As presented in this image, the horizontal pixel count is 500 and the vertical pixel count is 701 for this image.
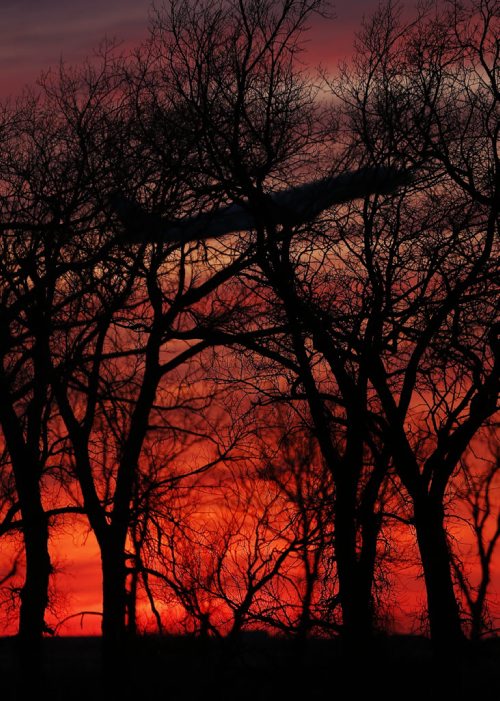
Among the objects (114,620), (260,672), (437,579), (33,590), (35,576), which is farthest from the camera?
(33,590)

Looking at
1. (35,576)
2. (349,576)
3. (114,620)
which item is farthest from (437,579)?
(35,576)

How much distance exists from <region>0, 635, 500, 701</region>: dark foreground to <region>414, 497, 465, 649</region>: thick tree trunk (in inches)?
13.0

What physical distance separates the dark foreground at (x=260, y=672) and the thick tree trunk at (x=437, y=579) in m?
0.33

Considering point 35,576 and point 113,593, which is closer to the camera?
point 113,593

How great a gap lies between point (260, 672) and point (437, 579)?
3790mm

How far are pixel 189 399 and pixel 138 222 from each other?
414 cm

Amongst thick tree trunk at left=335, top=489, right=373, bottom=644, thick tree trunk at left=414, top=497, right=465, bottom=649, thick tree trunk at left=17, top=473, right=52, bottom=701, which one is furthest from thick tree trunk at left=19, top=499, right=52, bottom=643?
thick tree trunk at left=414, top=497, right=465, bottom=649

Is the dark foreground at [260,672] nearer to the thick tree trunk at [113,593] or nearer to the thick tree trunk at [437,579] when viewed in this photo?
the thick tree trunk at [437,579]

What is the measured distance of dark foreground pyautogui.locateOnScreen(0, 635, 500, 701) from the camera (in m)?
13.3

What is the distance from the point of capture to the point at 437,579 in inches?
499

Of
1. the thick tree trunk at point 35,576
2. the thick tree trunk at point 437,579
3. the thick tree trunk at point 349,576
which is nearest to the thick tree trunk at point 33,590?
the thick tree trunk at point 35,576

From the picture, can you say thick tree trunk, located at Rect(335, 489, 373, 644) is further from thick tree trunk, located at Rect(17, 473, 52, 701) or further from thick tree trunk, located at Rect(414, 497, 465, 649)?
thick tree trunk, located at Rect(17, 473, 52, 701)

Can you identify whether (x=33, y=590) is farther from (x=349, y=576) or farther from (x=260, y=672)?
(x=349, y=576)

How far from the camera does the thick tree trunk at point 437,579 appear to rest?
41.3 ft
